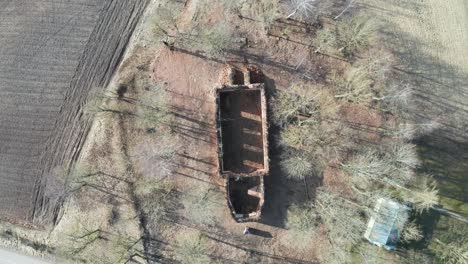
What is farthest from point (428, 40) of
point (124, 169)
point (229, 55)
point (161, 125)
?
point (124, 169)

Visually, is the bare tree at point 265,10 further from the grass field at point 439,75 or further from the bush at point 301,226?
the bush at point 301,226

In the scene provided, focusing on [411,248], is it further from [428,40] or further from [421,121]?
[428,40]

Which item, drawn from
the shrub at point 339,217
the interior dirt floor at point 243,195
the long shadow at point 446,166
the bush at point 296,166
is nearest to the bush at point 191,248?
the interior dirt floor at point 243,195

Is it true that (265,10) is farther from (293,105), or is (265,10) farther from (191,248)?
(191,248)

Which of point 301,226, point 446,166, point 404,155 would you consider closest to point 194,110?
point 301,226

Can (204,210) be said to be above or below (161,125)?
below
